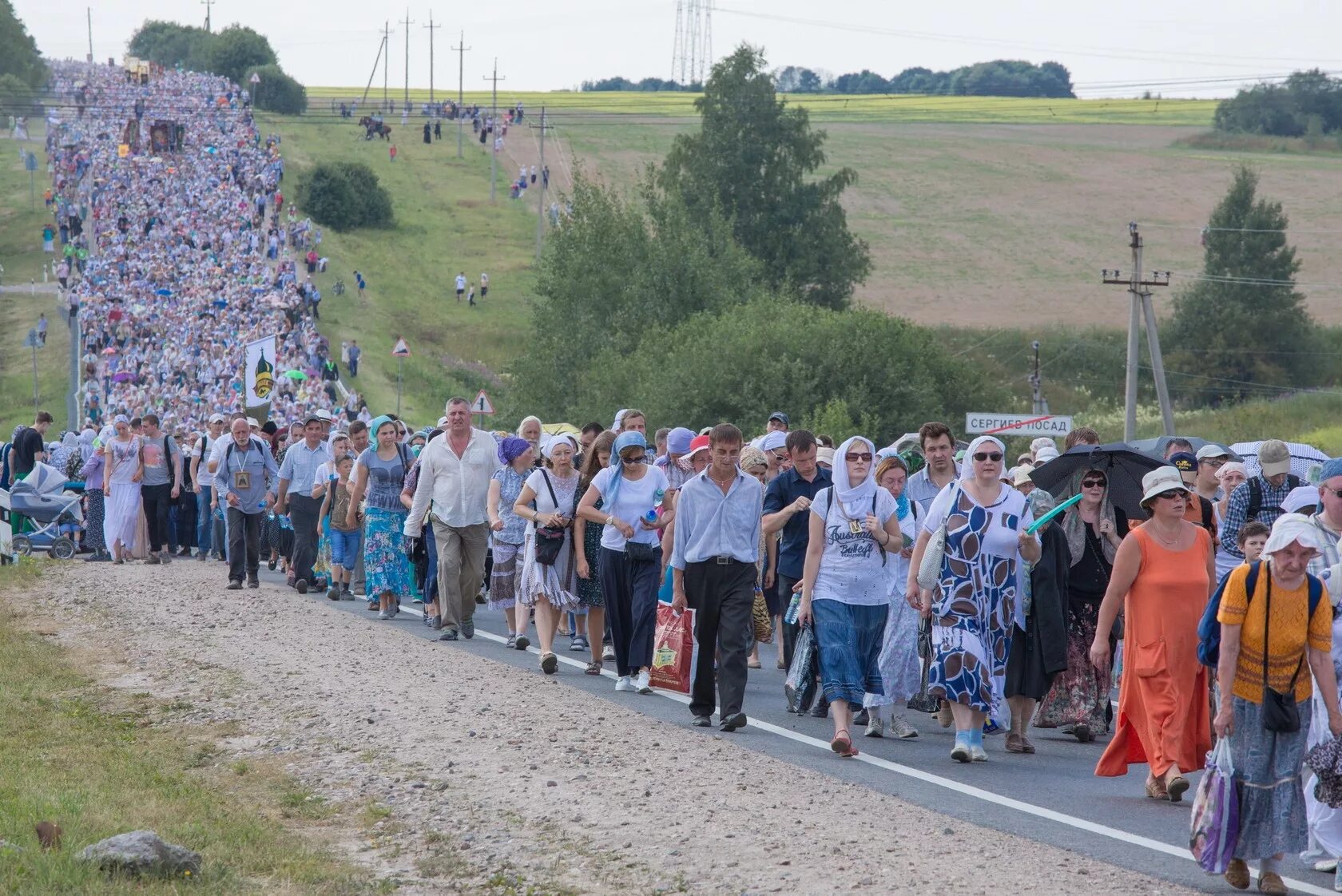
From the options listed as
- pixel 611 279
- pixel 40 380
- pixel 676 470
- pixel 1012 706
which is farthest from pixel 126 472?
pixel 40 380

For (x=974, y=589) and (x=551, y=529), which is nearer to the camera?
(x=974, y=589)

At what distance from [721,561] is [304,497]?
10.2 meters

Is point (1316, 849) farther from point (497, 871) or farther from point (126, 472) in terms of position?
point (126, 472)

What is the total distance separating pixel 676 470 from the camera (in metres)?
14.9

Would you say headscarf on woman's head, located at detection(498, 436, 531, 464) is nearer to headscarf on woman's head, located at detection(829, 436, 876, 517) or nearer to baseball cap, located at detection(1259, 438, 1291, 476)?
headscarf on woman's head, located at detection(829, 436, 876, 517)

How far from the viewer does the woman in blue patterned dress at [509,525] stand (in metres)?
15.3

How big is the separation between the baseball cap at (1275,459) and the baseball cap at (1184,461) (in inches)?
108

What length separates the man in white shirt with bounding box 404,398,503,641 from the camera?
16.0m

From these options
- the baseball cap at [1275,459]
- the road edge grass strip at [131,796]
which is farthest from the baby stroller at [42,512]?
the baseball cap at [1275,459]

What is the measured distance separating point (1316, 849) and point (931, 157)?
116 m

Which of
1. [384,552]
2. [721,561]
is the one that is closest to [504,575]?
[384,552]

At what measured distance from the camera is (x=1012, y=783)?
32.9 ft

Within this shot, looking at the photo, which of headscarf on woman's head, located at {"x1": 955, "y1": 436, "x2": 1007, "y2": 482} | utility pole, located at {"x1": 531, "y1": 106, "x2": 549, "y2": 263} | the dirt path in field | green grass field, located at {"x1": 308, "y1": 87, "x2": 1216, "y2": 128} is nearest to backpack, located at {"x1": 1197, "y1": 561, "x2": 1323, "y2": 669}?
the dirt path in field

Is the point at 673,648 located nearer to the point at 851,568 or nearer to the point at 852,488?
the point at 851,568
